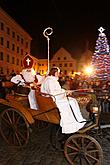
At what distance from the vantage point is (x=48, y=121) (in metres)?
5.37

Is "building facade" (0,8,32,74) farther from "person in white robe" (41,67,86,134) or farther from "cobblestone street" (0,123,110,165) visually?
"person in white robe" (41,67,86,134)

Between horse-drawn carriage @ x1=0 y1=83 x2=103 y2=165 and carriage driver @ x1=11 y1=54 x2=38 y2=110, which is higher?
carriage driver @ x1=11 y1=54 x2=38 y2=110

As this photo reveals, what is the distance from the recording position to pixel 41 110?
5.51 metres

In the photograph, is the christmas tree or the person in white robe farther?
the christmas tree

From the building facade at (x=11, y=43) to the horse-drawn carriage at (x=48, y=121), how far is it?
111ft

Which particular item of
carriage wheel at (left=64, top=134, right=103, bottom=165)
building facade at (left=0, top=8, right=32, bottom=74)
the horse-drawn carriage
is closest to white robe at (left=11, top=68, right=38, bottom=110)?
the horse-drawn carriage

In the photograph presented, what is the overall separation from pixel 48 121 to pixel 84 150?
3.35ft

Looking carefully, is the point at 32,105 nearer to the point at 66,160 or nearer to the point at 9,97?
the point at 9,97

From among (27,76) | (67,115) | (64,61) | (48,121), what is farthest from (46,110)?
(64,61)

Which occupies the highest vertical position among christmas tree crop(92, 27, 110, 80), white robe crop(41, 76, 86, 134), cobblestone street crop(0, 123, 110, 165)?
christmas tree crop(92, 27, 110, 80)

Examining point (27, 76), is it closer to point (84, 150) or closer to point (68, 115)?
point (68, 115)

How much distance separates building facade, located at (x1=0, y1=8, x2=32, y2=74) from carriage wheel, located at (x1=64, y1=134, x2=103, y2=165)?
3521 cm

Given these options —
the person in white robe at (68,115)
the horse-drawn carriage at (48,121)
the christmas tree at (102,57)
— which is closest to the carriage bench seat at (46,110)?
the horse-drawn carriage at (48,121)

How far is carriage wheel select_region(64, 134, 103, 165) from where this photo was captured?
4544 mm
